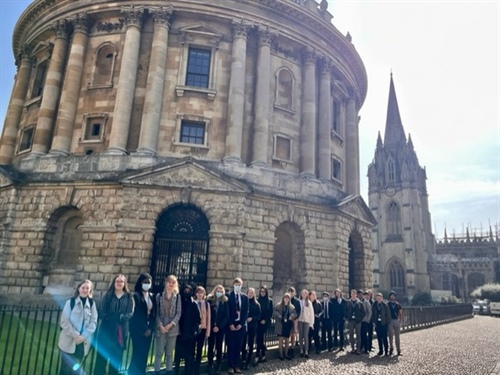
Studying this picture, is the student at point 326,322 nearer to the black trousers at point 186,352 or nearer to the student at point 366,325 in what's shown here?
the student at point 366,325

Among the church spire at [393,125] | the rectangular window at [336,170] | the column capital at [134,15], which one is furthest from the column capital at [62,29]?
the church spire at [393,125]

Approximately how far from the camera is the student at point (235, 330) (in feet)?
30.1

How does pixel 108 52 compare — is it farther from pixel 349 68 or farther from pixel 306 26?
pixel 349 68

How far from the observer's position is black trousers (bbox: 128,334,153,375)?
7609 millimetres

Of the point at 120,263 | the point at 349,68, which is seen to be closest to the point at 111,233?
the point at 120,263

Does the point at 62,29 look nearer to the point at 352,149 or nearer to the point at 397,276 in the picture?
the point at 352,149

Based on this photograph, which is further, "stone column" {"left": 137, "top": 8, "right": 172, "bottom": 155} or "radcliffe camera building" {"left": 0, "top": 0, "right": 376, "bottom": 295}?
"stone column" {"left": 137, "top": 8, "right": 172, "bottom": 155}

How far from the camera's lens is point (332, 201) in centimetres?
2181

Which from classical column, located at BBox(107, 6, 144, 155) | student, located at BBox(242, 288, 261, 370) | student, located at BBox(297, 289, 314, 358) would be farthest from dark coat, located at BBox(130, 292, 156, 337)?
classical column, located at BBox(107, 6, 144, 155)

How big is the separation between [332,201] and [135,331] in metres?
16.0

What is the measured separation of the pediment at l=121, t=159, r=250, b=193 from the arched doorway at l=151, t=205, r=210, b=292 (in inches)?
44.5

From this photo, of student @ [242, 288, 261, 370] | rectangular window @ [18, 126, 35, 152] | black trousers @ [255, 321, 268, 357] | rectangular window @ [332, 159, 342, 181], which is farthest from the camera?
rectangular window @ [332, 159, 342, 181]

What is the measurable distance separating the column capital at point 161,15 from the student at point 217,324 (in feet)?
55.6

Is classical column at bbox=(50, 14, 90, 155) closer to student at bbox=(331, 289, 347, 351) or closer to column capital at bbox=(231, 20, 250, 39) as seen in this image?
column capital at bbox=(231, 20, 250, 39)
